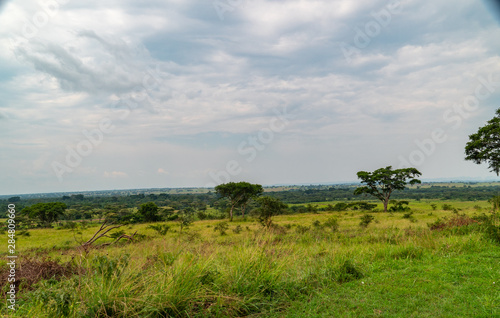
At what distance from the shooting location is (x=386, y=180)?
50688 mm

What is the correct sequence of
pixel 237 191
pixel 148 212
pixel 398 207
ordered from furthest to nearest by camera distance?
pixel 148 212
pixel 237 191
pixel 398 207

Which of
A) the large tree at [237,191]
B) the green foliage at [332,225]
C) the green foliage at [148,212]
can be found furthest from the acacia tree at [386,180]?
the green foliage at [148,212]

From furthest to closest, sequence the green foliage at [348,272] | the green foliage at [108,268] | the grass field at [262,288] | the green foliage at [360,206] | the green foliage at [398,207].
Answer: the green foliage at [360,206]
the green foliage at [398,207]
the green foliage at [348,272]
the green foliage at [108,268]
the grass field at [262,288]

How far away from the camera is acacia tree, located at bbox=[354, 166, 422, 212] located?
50.1 m

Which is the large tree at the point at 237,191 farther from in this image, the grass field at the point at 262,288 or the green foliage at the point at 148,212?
the grass field at the point at 262,288

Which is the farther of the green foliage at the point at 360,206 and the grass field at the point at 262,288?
the green foliage at the point at 360,206

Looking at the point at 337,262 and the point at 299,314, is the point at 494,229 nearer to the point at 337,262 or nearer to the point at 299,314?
the point at 337,262

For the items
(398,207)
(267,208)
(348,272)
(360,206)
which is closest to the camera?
(348,272)

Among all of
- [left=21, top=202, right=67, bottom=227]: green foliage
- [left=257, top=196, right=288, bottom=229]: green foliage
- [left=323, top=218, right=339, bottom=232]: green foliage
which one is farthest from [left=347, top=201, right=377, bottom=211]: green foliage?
[left=21, top=202, right=67, bottom=227]: green foliage

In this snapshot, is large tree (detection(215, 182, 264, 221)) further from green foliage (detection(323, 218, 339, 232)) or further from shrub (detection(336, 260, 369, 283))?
shrub (detection(336, 260, 369, 283))

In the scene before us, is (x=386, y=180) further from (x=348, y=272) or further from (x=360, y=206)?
(x=348, y=272)

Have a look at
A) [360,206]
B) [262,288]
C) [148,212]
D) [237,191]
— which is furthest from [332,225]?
[148,212]

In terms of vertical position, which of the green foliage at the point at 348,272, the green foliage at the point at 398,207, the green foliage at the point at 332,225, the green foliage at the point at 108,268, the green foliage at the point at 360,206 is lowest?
the green foliage at the point at 360,206

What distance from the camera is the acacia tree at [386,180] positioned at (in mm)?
50094
